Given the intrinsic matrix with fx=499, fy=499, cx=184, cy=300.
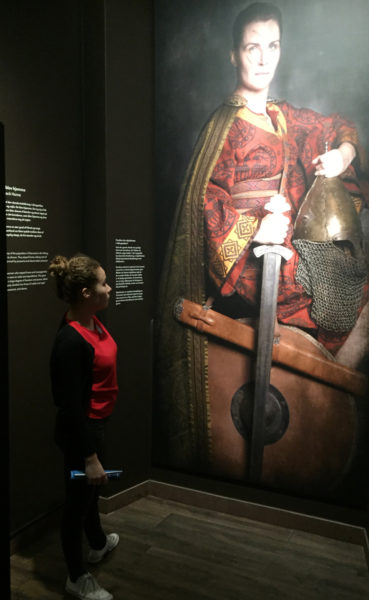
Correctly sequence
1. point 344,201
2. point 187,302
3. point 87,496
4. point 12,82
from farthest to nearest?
Result: point 187,302, point 344,201, point 12,82, point 87,496

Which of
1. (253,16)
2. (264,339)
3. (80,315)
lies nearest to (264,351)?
(264,339)

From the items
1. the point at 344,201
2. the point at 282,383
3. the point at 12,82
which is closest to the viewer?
the point at 12,82

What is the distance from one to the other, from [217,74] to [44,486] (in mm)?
2814

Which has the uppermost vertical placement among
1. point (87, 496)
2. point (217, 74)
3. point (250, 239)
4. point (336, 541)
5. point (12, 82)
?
point (217, 74)

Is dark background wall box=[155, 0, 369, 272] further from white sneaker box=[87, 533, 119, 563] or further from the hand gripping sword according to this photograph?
white sneaker box=[87, 533, 119, 563]

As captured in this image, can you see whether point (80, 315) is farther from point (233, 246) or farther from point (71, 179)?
point (233, 246)

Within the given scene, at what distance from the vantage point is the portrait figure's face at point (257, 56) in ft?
10.1

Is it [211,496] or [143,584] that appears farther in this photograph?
[211,496]

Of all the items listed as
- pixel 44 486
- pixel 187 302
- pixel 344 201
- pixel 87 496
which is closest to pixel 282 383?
pixel 187 302

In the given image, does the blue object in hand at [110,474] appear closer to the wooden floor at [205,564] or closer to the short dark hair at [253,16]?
the wooden floor at [205,564]

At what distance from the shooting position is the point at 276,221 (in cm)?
308

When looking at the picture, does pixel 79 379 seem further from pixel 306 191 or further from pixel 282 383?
pixel 306 191

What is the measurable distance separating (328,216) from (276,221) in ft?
1.02

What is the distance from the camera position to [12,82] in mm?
2637
